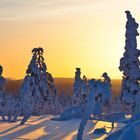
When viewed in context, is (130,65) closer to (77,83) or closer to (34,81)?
(34,81)

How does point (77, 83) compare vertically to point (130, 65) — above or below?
below

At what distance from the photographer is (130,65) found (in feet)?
156

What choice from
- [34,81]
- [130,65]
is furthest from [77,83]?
[130,65]

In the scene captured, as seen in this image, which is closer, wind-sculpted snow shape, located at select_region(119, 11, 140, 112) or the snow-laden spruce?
wind-sculpted snow shape, located at select_region(119, 11, 140, 112)

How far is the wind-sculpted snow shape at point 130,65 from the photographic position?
4759 cm

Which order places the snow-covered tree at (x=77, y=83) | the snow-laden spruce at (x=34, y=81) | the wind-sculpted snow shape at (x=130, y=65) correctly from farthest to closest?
the snow-covered tree at (x=77, y=83), the snow-laden spruce at (x=34, y=81), the wind-sculpted snow shape at (x=130, y=65)

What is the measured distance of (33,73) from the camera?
180 feet

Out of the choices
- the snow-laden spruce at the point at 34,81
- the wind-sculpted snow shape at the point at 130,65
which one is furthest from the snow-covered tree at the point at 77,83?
the wind-sculpted snow shape at the point at 130,65

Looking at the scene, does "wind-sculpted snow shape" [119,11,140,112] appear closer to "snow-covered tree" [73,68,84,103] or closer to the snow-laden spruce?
the snow-laden spruce

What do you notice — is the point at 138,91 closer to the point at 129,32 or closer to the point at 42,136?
the point at 129,32

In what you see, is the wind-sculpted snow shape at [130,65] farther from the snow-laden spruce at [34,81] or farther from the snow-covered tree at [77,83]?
the snow-covered tree at [77,83]

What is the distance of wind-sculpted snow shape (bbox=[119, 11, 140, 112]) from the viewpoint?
4759 cm

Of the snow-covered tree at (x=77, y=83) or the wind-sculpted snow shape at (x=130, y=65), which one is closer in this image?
the wind-sculpted snow shape at (x=130, y=65)

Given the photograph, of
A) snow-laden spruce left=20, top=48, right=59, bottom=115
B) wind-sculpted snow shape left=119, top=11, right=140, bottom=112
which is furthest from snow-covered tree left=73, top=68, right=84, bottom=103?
wind-sculpted snow shape left=119, top=11, right=140, bottom=112
